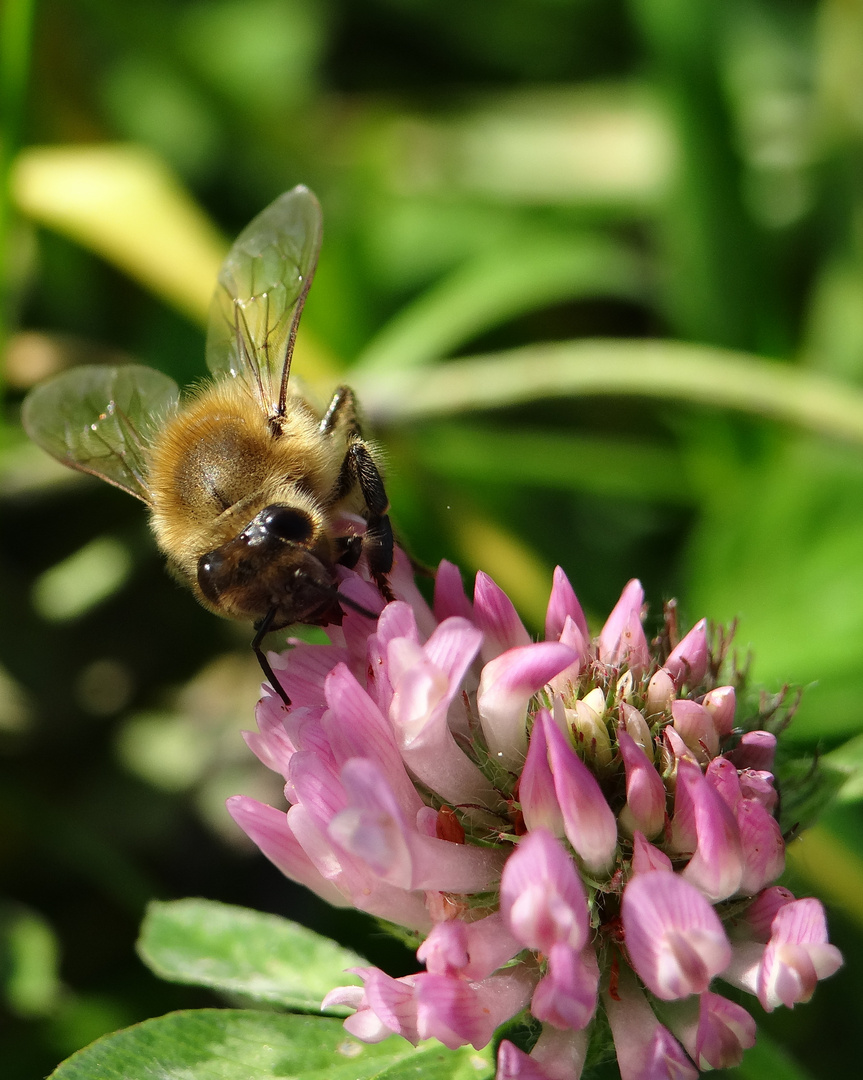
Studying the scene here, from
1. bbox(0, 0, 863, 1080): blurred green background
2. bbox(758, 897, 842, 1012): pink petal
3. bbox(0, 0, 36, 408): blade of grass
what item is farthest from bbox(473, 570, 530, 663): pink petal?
bbox(0, 0, 36, 408): blade of grass

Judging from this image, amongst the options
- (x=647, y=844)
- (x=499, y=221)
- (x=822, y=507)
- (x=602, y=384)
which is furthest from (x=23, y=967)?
(x=499, y=221)

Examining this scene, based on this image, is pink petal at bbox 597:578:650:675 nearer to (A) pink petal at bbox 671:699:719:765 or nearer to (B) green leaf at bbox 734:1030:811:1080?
(A) pink petal at bbox 671:699:719:765

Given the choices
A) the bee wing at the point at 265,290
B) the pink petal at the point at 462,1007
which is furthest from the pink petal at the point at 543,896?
the bee wing at the point at 265,290

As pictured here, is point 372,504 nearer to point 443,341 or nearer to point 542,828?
point 542,828

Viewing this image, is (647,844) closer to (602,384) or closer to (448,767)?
(448,767)

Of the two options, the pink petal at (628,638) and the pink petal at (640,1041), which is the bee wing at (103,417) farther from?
the pink petal at (640,1041)

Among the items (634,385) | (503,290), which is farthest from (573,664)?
(503,290)
